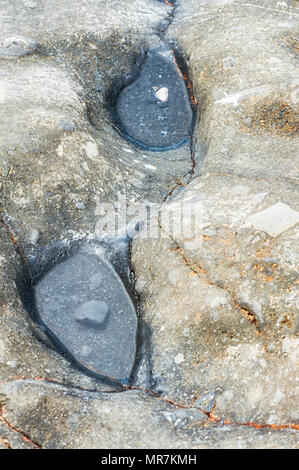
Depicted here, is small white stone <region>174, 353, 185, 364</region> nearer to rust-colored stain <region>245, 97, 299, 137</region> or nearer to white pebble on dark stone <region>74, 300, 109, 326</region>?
white pebble on dark stone <region>74, 300, 109, 326</region>

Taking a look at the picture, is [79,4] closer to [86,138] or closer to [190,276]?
[86,138]

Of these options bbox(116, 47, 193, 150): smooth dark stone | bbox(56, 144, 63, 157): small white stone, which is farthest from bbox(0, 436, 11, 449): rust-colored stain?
bbox(116, 47, 193, 150): smooth dark stone

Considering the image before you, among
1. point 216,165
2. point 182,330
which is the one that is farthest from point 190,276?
point 216,165

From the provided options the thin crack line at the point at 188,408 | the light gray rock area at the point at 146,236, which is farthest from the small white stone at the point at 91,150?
the thin crack line at the point at 188,408

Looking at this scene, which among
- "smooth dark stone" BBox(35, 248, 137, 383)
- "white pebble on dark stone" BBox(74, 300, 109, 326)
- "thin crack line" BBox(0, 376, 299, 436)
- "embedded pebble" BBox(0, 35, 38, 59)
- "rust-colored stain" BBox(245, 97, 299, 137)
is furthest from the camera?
"embedded pebble" BBox(0, 35, 38, 59)

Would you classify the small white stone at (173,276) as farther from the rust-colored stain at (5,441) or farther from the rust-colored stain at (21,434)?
the rust-colored stain at (5,441)

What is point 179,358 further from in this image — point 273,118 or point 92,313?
point 273,118
